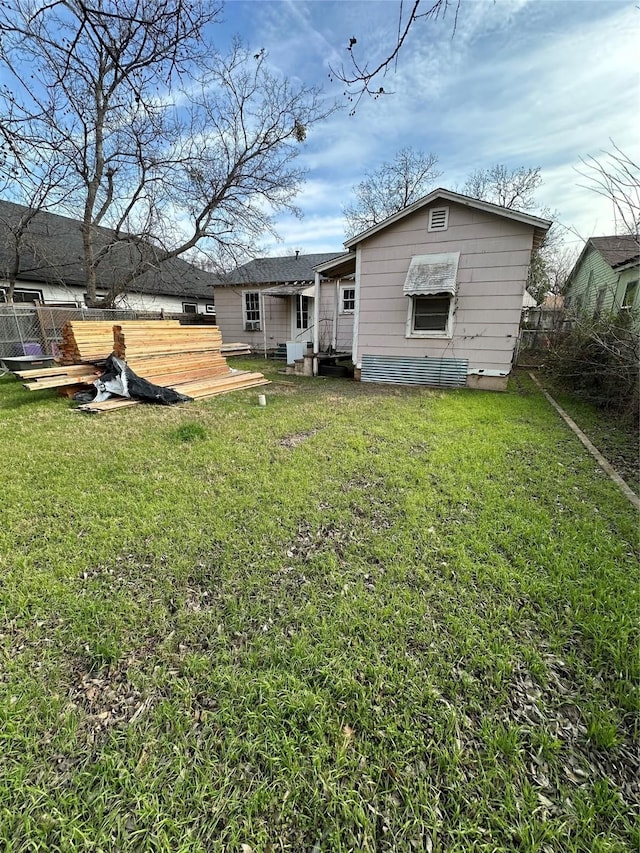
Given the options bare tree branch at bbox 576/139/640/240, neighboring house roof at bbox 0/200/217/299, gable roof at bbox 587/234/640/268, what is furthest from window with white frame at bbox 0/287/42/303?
gable roof at bbox 587/234/640/268

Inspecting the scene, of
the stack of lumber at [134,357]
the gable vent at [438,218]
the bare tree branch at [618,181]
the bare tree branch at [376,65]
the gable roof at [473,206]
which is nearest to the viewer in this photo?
the bare tree branch at [376,65]

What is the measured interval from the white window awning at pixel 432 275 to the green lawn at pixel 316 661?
529cm

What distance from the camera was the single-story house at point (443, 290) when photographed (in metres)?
7.60

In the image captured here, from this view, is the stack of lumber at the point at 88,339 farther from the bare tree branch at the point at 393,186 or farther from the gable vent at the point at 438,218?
the bare tree branch at the point at 393,186

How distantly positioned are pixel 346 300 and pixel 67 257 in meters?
12.1

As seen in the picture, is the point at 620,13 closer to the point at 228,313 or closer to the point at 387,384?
the point at 387,384

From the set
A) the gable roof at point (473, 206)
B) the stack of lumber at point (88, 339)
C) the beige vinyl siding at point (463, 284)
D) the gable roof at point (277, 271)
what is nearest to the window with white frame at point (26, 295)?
the gable roof at point (277, 271)

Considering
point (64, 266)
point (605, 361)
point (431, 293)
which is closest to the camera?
point (605, 361)

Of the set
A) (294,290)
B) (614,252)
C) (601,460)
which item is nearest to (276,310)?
(294,290)

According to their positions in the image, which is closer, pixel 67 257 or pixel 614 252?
pixel 614 252

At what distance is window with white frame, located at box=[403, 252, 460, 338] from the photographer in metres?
7.87

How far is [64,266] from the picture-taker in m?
13.9

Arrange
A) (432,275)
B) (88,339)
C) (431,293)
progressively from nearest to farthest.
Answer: (88,339)
(431,293)
(432,275)

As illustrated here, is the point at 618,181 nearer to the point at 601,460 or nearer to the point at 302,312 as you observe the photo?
the point at 601,460
